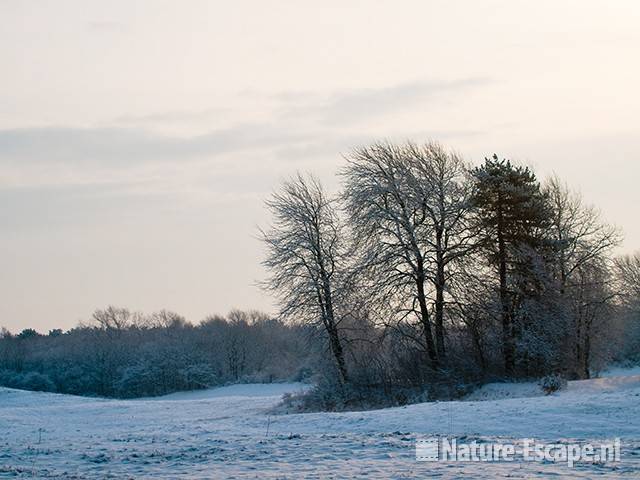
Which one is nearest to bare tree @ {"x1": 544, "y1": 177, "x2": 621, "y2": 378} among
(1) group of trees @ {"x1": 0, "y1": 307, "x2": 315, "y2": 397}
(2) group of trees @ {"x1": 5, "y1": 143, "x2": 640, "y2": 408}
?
(2) group of trees @ {"x1": 5, "y1": 143, "x2": 640, "y2": 408}

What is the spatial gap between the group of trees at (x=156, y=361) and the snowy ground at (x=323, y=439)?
40324 mm

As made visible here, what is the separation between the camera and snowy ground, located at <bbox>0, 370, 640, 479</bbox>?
48.9 feet

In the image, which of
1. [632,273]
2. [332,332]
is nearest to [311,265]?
[332,332]

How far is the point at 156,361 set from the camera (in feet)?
295

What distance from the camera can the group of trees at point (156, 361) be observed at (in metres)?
87.9

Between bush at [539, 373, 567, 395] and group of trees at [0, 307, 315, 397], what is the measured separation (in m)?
37.5

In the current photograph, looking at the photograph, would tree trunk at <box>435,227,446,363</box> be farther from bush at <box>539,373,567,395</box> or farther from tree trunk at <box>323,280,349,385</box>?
bush at <box>539,373,567,395</box>

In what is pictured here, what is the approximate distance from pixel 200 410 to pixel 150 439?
1394 centimetres

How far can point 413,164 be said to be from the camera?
37.8 meters

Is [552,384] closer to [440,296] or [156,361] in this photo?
[440,296]

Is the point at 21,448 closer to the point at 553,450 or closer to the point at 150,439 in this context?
the point at 150,439

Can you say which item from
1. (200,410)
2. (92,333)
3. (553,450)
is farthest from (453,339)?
(92,333)

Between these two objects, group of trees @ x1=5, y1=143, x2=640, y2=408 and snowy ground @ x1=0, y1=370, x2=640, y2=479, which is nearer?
snowy ground @ x1=0, y1=370, x2=640, y2=479

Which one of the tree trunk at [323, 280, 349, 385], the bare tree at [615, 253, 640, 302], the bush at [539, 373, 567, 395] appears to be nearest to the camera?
the bush at [539, 373, 567, 395]
